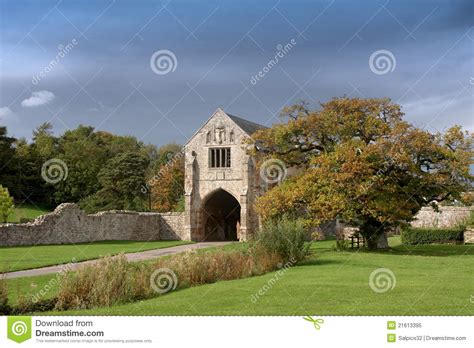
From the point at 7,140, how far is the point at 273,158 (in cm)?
3181

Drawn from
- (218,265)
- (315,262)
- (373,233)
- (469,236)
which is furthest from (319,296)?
(469,236)

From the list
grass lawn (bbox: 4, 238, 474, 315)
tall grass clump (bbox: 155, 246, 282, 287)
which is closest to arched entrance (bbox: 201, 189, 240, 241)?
tall grass clump (bbox: 155, 246, 282, 287)

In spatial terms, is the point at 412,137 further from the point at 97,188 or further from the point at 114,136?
the point at 114,136

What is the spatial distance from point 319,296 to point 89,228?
28462mm

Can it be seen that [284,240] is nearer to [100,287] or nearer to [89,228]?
[100,287]

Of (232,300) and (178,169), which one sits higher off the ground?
(178,169)

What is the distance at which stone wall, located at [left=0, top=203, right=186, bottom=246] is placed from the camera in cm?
3328

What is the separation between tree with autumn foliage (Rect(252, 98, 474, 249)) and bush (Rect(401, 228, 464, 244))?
7.85m

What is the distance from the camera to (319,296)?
1288 centimetres

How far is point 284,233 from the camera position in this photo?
67.9 feet

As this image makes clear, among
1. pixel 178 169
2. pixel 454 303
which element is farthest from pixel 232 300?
pixel 178 169

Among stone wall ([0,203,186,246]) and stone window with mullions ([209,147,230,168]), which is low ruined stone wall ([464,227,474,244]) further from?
stone wall ([0,203,186,246])

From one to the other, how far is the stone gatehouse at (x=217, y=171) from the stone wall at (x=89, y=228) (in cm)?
159
